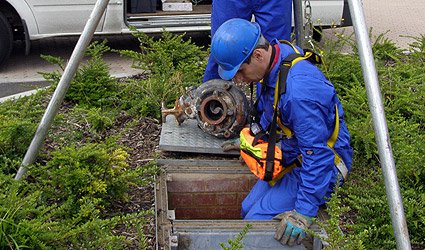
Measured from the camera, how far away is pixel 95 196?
411cm

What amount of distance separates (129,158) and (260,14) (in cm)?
141

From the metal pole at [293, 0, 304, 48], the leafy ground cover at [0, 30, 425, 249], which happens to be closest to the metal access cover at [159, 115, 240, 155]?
the leafy ground cover at [0, 30, 425, 249]

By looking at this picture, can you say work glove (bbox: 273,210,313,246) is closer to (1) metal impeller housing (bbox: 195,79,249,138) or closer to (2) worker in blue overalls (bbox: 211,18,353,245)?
(2) worker in blue overalls (bbox: 211,18,353,245)

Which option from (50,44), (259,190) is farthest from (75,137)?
(50,44)

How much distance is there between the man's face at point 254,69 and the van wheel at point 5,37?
4.33 metres

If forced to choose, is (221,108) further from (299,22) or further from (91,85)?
(91,85)

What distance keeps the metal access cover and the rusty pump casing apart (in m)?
0.07

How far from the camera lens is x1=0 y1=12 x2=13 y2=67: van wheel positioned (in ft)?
25.0

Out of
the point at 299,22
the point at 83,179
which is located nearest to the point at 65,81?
the point at 83,179

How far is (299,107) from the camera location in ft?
12.4

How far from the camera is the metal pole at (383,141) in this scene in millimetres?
3344

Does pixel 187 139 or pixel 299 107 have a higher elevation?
pixel 299 107

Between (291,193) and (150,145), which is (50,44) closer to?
(150,145)

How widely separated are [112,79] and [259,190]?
73.6 inches
